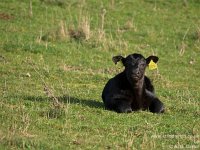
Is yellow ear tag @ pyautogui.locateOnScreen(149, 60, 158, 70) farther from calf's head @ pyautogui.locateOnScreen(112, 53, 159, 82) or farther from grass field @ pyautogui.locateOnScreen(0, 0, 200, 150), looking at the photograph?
grass field @ pyautogui.locateOnScreen(0, 0, 200, 150)

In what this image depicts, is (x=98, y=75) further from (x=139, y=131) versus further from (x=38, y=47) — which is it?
(x=139, y=131)

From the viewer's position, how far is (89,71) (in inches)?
736

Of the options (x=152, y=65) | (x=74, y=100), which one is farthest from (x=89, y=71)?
(x=152, y=65)

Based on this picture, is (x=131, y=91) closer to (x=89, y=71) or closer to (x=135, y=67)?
(x=135, y=67)

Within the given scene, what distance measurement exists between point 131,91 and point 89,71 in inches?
197

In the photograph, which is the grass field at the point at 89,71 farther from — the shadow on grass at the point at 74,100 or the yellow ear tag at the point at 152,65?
the yellow ear tag at the point at 152,65

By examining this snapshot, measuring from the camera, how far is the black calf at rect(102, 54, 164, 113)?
1357 centimetres

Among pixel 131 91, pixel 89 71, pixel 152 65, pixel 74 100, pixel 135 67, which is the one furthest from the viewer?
pixel 89 71

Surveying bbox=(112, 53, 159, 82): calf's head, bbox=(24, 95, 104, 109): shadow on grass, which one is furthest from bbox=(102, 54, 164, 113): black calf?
bbox=(24, 95, 104, 109): shadow on grass

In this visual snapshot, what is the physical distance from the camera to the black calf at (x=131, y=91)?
44.5ft

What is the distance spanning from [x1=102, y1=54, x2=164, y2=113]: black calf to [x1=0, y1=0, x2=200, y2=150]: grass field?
285 mm

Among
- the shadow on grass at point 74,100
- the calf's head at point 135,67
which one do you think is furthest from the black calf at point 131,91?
the shadow on grass at point 74,100

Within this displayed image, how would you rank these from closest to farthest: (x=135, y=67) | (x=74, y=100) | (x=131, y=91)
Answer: (x=135, y=67), (x=131, y=91), (x=74, y=100)

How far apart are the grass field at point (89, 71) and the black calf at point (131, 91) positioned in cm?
29
